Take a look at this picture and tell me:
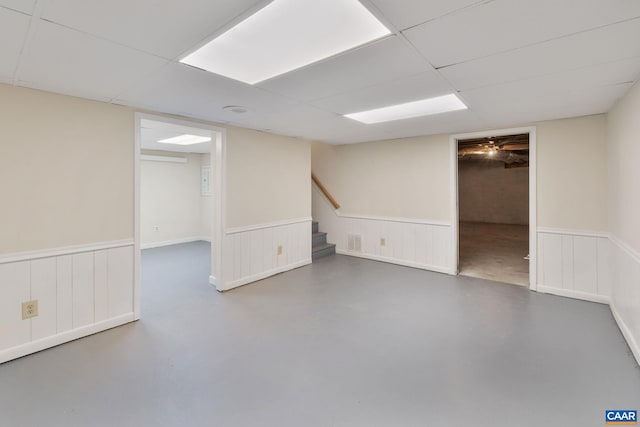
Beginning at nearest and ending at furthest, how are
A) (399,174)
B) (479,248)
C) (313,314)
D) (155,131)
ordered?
(313,314) → (155,131) → (399,174) → (479,248)

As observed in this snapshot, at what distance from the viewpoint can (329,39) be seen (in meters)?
1.63

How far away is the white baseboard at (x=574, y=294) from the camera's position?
3.22 meters

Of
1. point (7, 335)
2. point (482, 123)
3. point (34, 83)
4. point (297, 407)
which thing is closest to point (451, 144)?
point (482, 123)

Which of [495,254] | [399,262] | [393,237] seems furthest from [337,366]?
[495,254]

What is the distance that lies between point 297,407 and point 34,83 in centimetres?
289

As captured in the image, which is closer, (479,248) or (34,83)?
(34,83)

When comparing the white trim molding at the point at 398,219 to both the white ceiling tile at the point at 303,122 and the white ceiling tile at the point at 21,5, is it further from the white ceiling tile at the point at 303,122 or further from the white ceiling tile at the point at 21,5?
the white ceiling tile at the point at 21,5

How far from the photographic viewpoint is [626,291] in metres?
2.48

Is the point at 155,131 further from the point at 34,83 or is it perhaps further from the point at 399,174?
the point at 399,174

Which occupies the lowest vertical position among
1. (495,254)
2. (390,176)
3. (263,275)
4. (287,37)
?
(263,275)

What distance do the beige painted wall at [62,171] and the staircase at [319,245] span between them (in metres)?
3.05

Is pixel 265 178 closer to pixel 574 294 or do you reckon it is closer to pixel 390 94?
pixel 390 94

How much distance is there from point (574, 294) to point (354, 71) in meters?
3.58

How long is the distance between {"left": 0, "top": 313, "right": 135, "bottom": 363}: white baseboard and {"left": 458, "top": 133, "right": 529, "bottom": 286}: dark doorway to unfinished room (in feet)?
17.2
